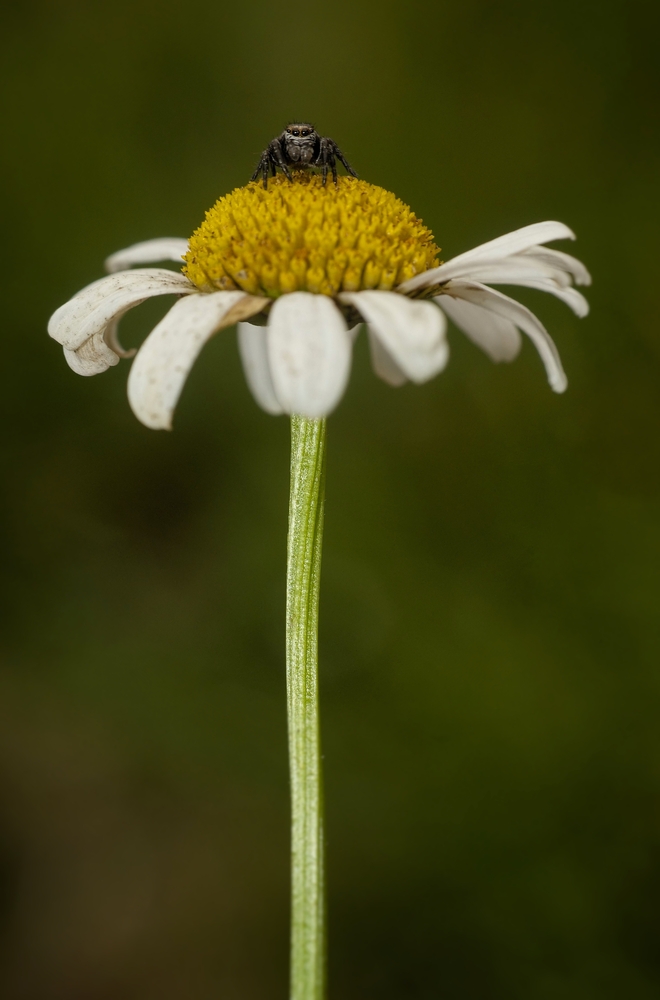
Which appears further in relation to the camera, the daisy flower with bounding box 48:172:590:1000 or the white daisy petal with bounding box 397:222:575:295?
the white daisy petal with bounding box 397:222:575:295

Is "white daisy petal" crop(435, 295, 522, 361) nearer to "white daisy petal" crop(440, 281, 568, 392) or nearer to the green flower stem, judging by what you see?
"white daisy petal" crop(440, 281, 568, 392)

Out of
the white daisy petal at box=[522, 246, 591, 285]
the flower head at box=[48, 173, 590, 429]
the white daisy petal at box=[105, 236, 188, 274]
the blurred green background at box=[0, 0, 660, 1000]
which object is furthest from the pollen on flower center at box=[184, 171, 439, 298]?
the blurred green background at box=[0, 0, 660, 1000]

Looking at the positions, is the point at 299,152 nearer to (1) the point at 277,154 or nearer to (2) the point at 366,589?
(1) the point at 277,154

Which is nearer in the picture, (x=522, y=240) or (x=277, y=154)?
(x=522, y=240)

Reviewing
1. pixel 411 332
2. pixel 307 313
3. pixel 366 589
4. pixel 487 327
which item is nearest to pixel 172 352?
pixel 307 313

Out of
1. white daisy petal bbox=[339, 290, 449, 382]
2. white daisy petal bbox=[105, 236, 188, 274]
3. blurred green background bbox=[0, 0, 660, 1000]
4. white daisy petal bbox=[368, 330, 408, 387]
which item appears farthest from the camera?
blurred green background bbox=[0, 0, 660, 1000]

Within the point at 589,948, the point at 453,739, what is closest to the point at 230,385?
the point at 453,739
